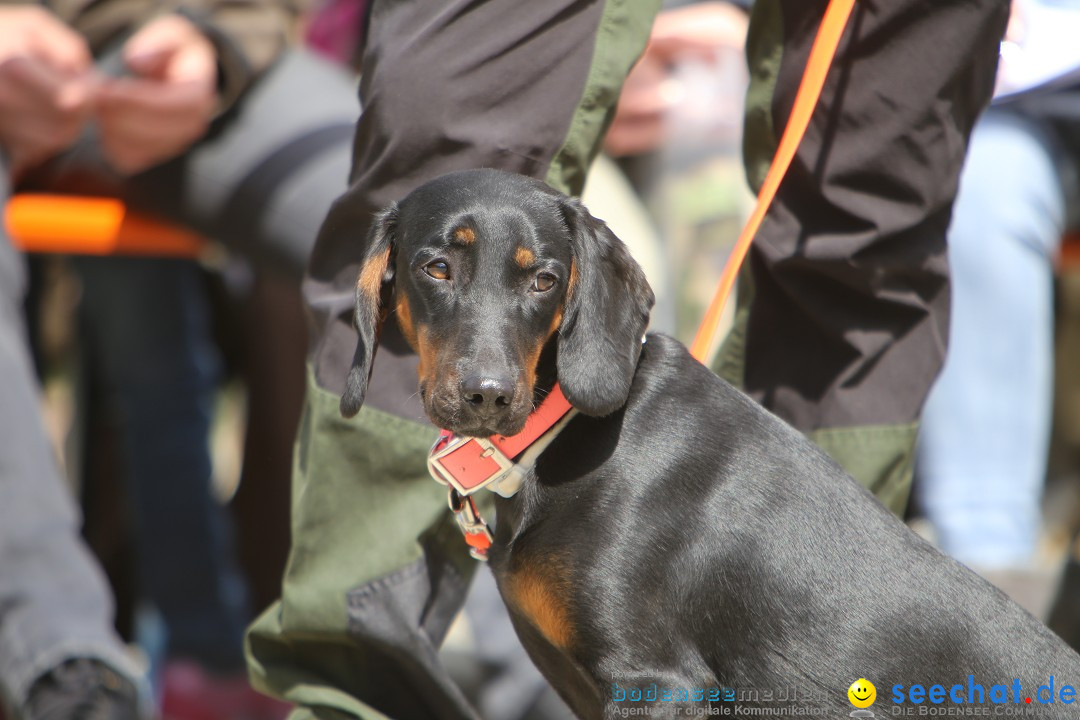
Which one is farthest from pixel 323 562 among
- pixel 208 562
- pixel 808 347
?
pixel 208 562

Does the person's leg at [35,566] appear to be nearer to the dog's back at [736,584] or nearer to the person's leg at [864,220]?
the dog's back at [736,584]

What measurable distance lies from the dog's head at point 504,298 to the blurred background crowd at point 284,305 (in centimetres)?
111

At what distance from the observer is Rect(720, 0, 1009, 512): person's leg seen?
2422 mm

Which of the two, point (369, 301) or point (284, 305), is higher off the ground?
point (369, 301)

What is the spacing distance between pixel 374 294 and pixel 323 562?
0.57 m

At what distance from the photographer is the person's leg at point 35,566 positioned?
2891mm

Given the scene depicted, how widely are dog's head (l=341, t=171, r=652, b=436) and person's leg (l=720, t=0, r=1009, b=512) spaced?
0.61 metres

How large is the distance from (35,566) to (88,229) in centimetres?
130

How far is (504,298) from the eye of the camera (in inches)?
80.3

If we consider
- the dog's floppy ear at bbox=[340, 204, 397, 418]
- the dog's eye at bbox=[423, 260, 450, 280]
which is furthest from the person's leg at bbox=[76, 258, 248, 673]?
the dog's eye at bbox=[423, 260, 450, 280]

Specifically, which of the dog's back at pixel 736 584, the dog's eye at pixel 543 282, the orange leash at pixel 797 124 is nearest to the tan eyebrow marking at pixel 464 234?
the dog's eye at pixel 543 282

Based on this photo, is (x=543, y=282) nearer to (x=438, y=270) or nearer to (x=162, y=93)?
(x=438, y=270)

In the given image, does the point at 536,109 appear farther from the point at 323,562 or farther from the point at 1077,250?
the point at 1077,250

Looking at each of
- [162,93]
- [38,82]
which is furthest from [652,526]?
[38,82]
